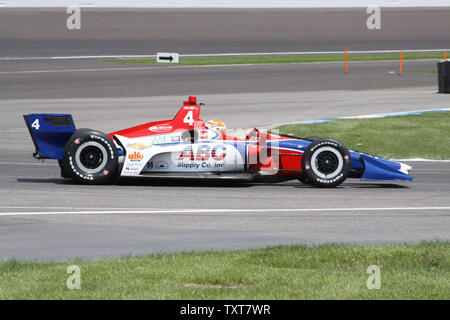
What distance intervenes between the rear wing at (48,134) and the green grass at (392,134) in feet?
23.9

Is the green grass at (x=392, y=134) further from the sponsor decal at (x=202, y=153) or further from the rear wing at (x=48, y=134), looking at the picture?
the rear wing at (x=48, y=134)

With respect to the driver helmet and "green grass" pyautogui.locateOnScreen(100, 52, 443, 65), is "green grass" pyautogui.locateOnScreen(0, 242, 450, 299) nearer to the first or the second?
the driver helmet

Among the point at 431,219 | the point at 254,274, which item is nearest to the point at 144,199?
the point at 431,219

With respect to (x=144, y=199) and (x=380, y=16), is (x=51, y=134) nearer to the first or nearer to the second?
(x=144, y=199)

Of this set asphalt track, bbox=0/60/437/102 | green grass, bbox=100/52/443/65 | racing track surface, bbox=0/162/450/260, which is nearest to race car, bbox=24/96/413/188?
racing track surface, bbox=0/162/450/260

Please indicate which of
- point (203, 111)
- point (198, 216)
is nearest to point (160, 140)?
point (198, 216)

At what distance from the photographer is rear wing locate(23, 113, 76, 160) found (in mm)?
13672

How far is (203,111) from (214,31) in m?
27.3

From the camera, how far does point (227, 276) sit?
7.78 m

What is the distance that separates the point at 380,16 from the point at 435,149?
1696 inches

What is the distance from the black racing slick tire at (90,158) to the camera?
13469 millimetres

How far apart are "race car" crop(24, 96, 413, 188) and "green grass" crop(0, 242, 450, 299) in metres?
4.53

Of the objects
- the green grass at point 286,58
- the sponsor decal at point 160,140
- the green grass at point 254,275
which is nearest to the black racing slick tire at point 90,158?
the sponsor decal at point 160,140
